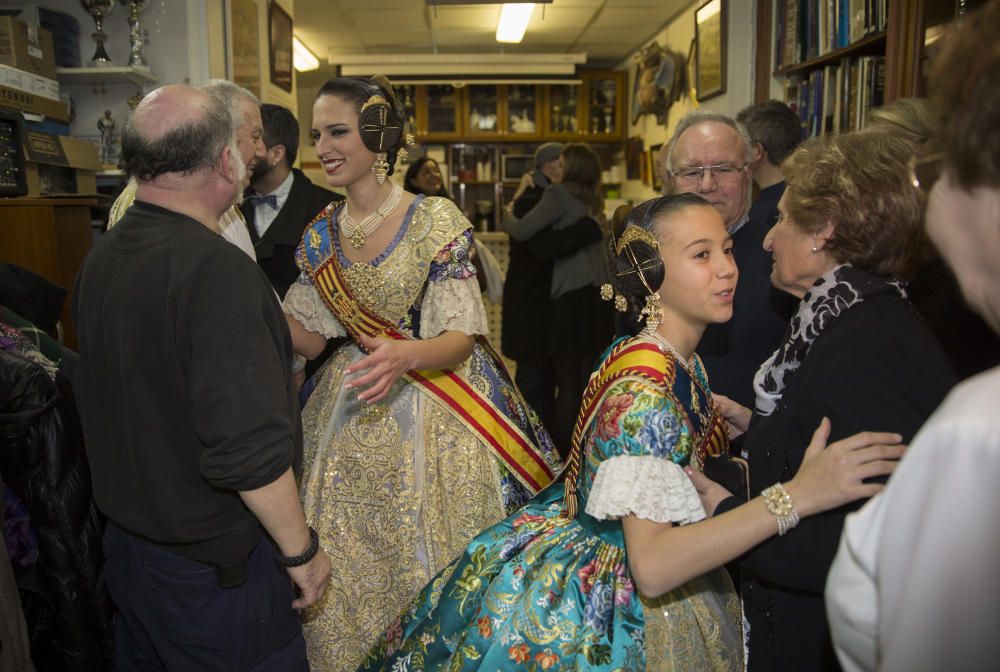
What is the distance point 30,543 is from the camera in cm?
163

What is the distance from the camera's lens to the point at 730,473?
145 cm

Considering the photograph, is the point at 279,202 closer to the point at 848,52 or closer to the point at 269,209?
the point at 269,209

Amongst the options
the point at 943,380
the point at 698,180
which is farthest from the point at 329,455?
the point at 943,380

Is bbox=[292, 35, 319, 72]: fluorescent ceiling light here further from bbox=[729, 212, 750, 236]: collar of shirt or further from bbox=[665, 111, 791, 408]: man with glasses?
bbox=[729, 212, 750, 236]: collar of shirt

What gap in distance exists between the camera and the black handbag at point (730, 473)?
1426mm

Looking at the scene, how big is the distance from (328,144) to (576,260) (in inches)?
86.5

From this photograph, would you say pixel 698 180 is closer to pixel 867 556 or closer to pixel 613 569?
pixel 613 569

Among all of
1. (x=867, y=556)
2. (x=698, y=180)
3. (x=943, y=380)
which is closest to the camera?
(x=867, y=556)

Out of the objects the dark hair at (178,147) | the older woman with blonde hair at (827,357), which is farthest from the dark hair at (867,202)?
the dark hair at (178,147)

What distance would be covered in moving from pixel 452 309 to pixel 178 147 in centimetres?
86

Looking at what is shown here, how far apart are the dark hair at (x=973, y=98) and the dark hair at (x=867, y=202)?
0.60 m

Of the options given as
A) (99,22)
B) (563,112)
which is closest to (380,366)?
(99,22)

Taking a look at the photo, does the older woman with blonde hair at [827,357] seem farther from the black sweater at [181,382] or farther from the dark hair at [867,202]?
the black sweater at [181,382]

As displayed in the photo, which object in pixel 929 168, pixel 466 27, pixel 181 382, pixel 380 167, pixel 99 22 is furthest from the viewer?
pixel 466 27
